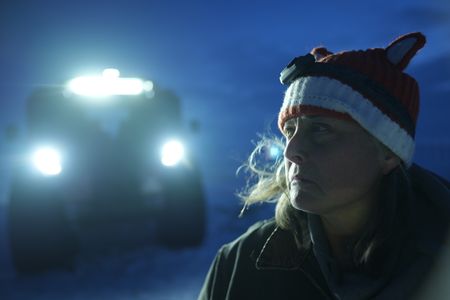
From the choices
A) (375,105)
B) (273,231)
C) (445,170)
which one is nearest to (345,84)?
(375,105)

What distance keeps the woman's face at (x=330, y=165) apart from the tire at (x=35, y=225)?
4295 mm

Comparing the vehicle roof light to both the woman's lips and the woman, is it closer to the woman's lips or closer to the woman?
the woman

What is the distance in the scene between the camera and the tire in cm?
529

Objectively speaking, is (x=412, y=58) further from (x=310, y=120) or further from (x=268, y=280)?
(x=268, y=280)

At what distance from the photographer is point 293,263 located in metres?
1.89

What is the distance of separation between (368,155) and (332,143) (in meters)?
0.19

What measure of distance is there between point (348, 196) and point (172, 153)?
4.59 meters

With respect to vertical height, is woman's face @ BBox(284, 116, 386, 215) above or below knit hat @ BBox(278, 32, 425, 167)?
below

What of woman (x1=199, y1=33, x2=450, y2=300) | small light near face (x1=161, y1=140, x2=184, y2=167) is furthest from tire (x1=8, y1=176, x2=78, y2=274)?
woman (x1=199, y1=33, x2=450, y2=300)

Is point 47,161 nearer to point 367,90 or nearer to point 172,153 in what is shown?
point 172,153

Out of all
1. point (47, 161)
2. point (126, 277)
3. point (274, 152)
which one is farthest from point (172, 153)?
point (274, 152)

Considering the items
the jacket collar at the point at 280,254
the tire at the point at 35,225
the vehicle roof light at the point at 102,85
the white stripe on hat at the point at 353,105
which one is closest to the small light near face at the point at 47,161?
the tire at the point at 35,225

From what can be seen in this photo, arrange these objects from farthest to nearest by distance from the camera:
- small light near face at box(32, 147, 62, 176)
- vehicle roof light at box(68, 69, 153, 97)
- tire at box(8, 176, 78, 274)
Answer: vehicle roof light at box(68, 69, 153, 97)
small light near face at box(32, 147, 62, 176)
tire at box(8, 176, 78, 274)

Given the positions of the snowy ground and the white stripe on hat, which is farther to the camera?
the snowy ground
